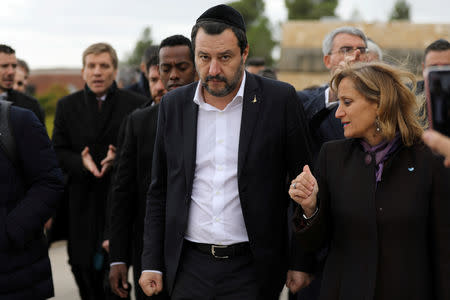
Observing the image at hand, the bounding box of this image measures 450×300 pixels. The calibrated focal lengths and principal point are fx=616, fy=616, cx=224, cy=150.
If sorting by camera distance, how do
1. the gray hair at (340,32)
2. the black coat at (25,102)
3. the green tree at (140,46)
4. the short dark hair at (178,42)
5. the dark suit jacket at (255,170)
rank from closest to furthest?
1. the dark suit jacket at (255,170)
2. the short dark hair at (178,42)
3. the gray hair at (340,32)
4. the black coat at (25,102)
5. the green tree at (140,46)

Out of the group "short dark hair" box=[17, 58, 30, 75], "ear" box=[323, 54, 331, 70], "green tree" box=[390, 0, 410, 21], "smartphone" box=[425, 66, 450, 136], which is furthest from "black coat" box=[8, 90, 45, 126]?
"green tree" box=[390, 0, 410, 21]

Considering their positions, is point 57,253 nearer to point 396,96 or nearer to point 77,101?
point 77,101

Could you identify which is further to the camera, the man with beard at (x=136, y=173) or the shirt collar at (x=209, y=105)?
the man with beard at (x=136, y=173)

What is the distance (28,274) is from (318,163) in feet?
5.89

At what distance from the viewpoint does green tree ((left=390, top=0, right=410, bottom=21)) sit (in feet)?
206

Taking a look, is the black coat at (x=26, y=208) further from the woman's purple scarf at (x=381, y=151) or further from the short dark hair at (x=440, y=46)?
the short dark hair at (x=440, y=46)

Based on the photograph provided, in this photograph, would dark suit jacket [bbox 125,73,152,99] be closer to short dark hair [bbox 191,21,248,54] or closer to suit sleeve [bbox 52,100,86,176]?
suit sleeve [bbox 52,100,86,176]

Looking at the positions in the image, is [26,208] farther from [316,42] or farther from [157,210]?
[316,42]

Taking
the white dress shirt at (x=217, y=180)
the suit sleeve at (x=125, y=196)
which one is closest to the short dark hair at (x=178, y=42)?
the suit sleeve at (x=125, y=196)

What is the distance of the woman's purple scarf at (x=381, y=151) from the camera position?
2.97 m

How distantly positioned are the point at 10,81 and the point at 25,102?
0.44 m

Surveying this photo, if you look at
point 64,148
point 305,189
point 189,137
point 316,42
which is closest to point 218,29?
point 189,137

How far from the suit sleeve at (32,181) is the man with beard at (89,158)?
1428mm

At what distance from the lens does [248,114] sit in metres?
3.23
